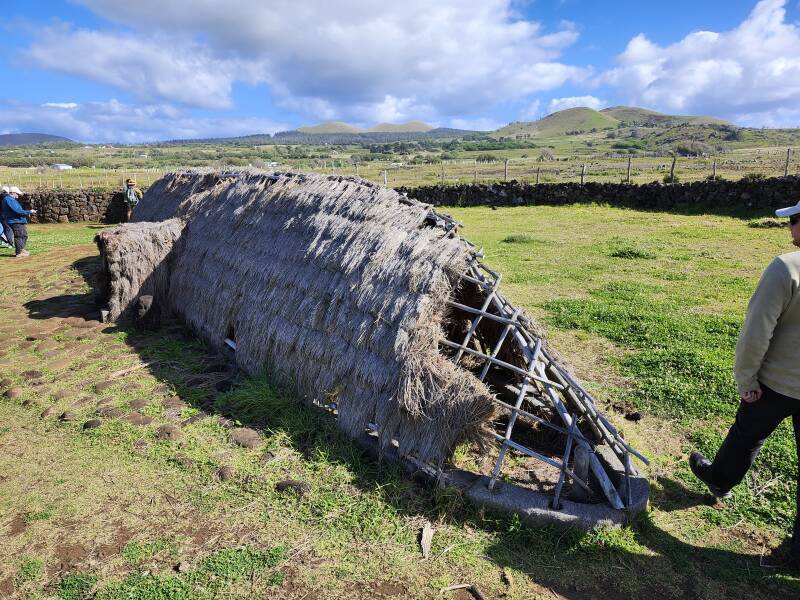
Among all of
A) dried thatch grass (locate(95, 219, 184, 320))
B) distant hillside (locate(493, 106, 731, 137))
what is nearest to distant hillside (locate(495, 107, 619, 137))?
distant hillside (locate(493, 106, 731, 137))

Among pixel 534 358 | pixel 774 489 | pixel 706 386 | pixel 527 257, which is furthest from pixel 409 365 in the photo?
pixel 527 257

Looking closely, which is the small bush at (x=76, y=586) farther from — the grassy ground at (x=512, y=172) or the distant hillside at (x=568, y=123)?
the distant hillside at (x=568, y=123)

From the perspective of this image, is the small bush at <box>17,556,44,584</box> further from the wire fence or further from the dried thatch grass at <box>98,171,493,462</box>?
the wire fence

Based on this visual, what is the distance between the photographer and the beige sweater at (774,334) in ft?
11.6

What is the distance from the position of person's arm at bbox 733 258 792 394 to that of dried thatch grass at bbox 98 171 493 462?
1.83 m

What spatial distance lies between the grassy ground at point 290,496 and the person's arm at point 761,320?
1.45m

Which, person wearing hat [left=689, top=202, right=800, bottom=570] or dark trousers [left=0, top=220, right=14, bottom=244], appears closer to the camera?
person wearing hat [left=689, top=202, right=800, bottom=570]

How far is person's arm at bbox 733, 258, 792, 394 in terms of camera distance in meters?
3.55

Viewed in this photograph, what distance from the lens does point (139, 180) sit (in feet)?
116

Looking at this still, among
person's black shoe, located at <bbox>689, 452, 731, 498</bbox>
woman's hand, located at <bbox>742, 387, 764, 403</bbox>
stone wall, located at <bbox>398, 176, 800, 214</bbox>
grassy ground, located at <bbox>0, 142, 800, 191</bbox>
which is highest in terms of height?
grassy ground, located at <bbox>0, 142, 800, 191</bbox>

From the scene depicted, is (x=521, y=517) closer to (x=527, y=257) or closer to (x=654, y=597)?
(x=654, y=597)

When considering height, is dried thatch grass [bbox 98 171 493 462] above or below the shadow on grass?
above

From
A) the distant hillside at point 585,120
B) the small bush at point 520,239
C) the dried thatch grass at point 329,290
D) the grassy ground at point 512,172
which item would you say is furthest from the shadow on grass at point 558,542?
the distant hillside at point 585,120

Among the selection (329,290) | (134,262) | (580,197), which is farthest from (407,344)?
(580,197)
